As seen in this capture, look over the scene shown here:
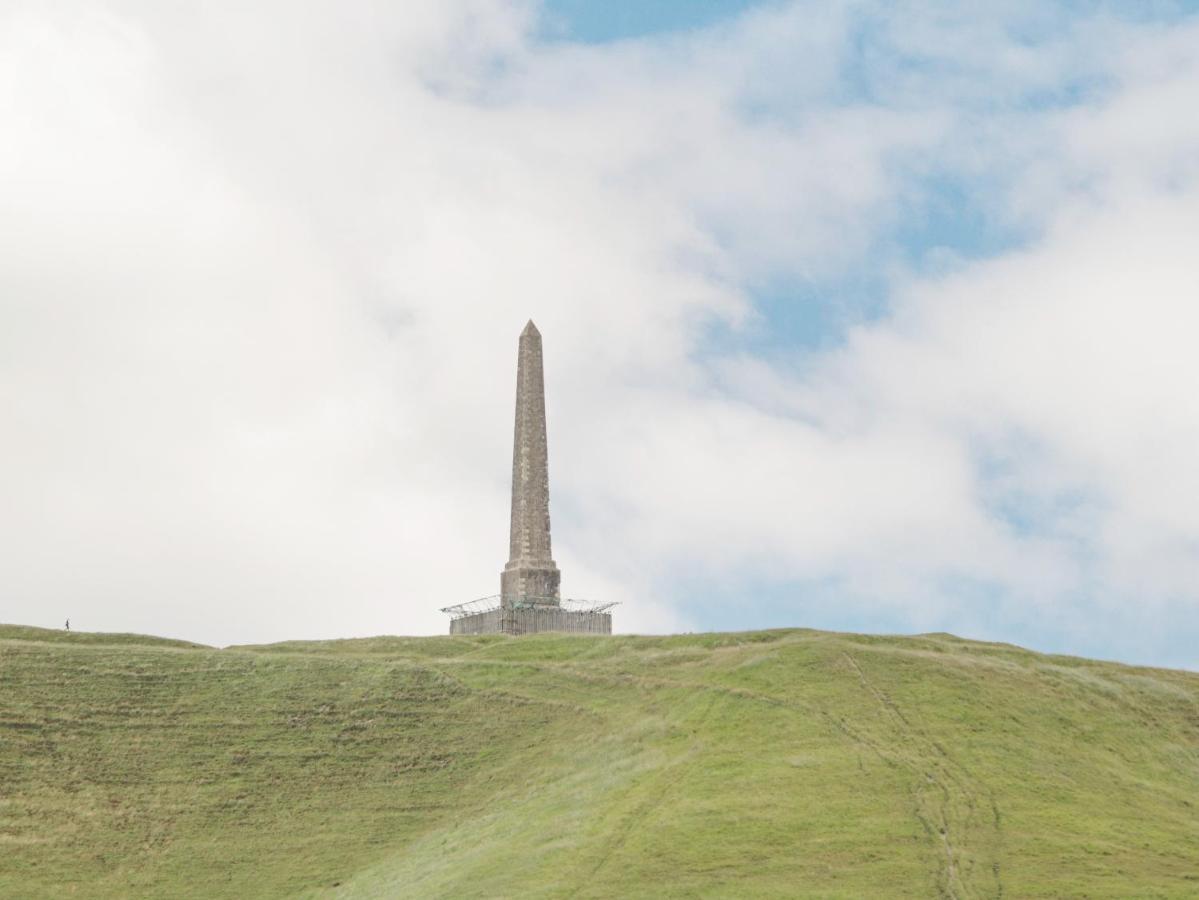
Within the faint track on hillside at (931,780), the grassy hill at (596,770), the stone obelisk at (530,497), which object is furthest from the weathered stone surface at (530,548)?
the faint track on hillside at (931,780)

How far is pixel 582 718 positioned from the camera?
223 feet

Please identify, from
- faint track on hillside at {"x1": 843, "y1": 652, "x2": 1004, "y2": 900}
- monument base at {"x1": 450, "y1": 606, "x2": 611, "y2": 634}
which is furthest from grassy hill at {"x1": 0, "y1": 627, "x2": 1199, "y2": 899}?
monument base at {"x1": 450, "y1": 606, "x2": 611, "y2": 634}

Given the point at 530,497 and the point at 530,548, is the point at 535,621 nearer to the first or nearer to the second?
the point at 530,548

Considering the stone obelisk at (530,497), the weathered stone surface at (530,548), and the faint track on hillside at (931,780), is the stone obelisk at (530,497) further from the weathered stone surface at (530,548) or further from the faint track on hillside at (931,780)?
the faint track on hillside at (931,780)

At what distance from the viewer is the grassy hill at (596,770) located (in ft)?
168

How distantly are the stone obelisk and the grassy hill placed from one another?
999 centimetres

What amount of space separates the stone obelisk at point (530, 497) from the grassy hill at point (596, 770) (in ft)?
32.8

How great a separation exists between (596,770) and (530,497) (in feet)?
96.9

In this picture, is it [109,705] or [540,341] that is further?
[540,341]

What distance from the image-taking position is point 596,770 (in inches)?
2431

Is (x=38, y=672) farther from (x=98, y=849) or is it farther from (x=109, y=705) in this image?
(x=98, y=849)

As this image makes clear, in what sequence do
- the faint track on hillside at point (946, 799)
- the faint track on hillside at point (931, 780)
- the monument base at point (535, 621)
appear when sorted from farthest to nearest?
the monument base at point (535, 621) → the faint track on hillside at point (931, 780) → the faint track on hillside at point (946, 799)

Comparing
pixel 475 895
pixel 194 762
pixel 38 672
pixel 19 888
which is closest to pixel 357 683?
pixel 194 762

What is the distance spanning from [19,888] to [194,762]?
9.45 m
